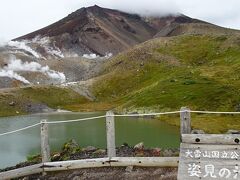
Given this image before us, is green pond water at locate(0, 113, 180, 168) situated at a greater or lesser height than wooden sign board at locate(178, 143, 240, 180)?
lesser

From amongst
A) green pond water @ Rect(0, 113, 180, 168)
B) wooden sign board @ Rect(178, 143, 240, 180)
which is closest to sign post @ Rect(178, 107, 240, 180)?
wooden sign board @ Rect(178, 143, 240, 180)

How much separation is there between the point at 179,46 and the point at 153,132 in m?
137

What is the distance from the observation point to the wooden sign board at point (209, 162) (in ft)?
43.5

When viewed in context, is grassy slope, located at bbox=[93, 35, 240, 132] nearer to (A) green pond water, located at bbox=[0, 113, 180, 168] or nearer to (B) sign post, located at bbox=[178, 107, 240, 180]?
(A) green pond water, located at bbox=[0, 113, 180, 168]

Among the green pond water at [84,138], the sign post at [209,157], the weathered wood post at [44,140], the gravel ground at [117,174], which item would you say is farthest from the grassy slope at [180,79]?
the sign post at [209,157]

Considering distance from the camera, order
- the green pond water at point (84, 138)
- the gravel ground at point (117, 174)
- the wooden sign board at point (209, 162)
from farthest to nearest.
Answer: the green pond water at point (84, 138)
the gravel ground at point (117, 174)
the wooden sign board at point (209, 162)

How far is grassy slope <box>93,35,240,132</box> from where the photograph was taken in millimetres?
88750

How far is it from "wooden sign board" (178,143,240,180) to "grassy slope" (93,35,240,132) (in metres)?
47.7

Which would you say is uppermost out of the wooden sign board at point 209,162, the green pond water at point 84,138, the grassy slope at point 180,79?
the grassy slope at point 180,79

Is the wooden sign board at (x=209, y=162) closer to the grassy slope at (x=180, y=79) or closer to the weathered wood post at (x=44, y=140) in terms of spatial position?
the weathered wood post at (x=44, y=140)

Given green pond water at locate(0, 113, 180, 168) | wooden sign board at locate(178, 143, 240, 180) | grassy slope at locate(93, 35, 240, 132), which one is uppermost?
grassy slope at locate(93, 35, 240, 132)

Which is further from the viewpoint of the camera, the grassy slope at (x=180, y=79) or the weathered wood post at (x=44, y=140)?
the grassy slope at (x=180, y=79)

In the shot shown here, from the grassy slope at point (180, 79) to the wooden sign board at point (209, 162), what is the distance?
4767cm

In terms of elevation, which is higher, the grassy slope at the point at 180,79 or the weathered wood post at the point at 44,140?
the grassy slope at the point at 180,79
